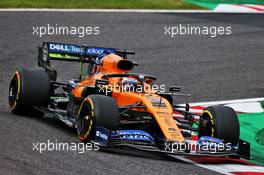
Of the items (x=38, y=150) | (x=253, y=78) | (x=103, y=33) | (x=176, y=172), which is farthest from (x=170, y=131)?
(x=103, y=33)

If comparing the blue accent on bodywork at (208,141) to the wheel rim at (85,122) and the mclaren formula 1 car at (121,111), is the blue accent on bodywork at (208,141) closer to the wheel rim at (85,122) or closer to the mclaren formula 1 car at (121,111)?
the mclaren formula 1 car at (121,111)

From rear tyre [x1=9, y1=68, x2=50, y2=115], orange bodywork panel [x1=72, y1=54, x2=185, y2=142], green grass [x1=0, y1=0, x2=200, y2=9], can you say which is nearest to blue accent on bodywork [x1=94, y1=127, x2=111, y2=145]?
orange bodywork panel [x1=72, y1=54, x2=185, y2=142]

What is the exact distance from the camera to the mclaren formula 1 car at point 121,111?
37.3 feet

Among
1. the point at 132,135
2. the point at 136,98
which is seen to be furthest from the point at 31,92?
the point at 132,135

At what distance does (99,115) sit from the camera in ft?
37.4

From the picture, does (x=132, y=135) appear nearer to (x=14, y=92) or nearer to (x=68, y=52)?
(x=14, y=92)

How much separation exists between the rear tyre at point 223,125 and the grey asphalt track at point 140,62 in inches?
32.6

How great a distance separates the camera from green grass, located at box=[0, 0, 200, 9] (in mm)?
23672

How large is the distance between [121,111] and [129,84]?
56 cm

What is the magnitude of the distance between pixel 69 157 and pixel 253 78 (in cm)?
831

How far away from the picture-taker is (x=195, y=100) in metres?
16.0

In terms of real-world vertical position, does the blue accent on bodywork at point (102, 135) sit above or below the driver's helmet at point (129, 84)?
below

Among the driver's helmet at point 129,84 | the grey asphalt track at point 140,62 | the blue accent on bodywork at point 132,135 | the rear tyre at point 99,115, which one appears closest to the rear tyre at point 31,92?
the grey asphalt track at point 140,62

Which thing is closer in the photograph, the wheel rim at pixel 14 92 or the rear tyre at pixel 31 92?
the rear tyre at pixel 31 92
